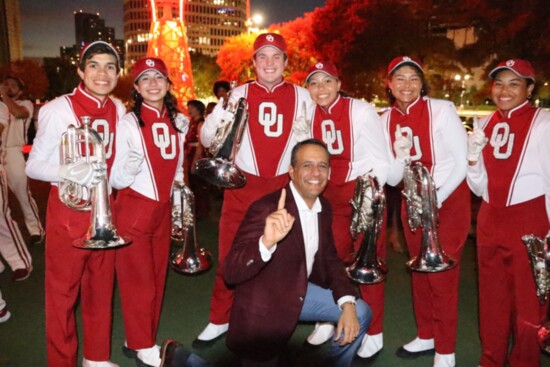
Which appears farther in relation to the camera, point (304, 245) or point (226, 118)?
point (226, 118)

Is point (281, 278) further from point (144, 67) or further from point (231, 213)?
point (144, 67)

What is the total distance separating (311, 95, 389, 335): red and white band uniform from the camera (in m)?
3.72

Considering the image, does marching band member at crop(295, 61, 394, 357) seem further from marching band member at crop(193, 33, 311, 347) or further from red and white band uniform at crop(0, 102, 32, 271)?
red and white band uniform at crop(0, 102, 32, 271)

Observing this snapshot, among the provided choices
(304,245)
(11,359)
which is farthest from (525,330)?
(11,359)

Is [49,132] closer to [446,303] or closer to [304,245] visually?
[304,245]

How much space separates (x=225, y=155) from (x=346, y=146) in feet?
3.12

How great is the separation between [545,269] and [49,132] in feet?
11.1

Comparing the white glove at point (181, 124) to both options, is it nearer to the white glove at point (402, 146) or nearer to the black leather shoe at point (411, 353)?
the white glove at point (402, 146)

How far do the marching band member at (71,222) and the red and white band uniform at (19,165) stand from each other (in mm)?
4426

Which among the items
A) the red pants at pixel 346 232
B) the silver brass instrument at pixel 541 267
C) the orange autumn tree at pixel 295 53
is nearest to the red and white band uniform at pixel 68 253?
the red pants at pixel 346 232

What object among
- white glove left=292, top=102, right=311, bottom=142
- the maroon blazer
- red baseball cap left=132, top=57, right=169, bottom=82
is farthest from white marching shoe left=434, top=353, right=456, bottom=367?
red baseball cap left=132, top=57, right=169, bottom=82

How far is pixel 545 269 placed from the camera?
125 inches

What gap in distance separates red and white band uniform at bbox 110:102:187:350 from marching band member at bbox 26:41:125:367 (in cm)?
15

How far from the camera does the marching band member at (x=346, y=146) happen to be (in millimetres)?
3725
